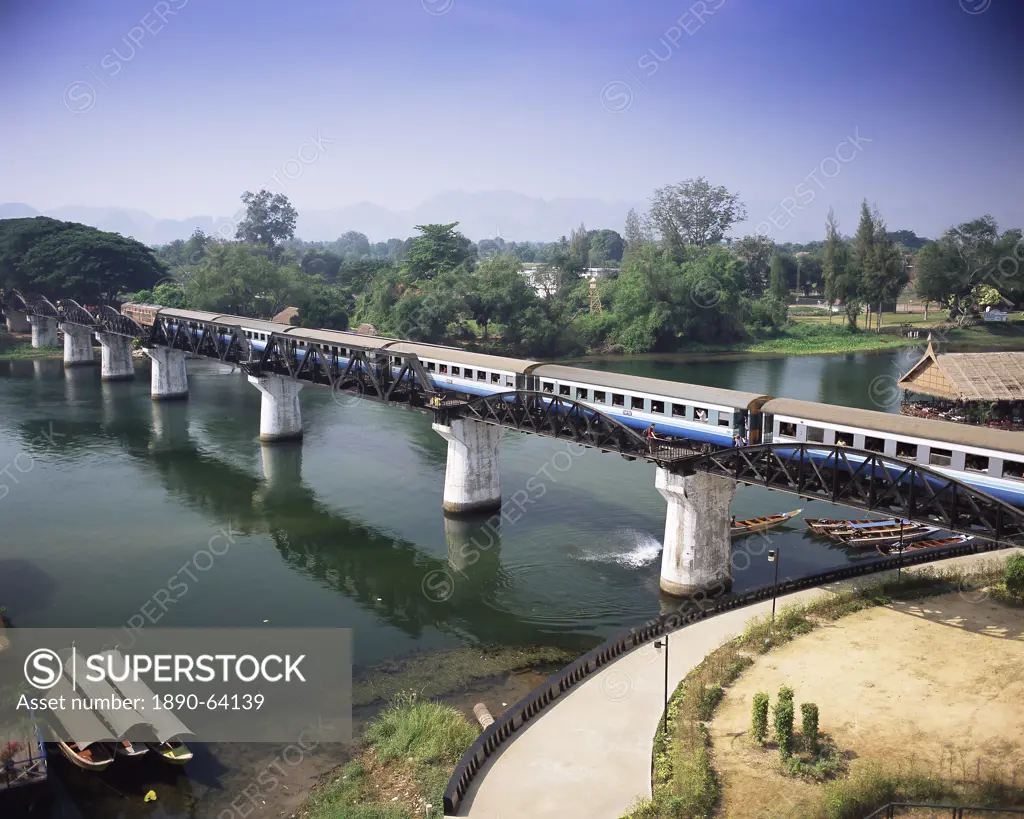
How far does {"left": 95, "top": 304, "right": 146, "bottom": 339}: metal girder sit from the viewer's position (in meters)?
95.4

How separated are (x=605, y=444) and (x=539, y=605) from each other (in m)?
8.10

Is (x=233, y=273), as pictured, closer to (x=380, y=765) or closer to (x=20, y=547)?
(x=20, y=547)

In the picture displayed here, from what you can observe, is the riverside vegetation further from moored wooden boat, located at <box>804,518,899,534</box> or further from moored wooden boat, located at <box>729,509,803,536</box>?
moored wooden boat, located at <box>804,518,899,534</box>

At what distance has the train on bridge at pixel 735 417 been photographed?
99.3ft

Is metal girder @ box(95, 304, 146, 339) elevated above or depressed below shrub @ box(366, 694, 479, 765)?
above

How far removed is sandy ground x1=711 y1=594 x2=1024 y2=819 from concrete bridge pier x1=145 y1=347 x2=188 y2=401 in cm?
7446

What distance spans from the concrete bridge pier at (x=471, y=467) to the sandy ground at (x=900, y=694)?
2277cm

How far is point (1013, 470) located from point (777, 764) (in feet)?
43.3

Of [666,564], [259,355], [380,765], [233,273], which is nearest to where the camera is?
[380,765]

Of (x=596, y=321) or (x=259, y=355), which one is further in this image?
(x=596, y=321)

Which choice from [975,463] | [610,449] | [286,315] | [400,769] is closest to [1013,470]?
[975,463]

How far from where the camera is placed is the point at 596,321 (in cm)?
13500

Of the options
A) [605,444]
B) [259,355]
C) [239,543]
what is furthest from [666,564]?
[259,355]

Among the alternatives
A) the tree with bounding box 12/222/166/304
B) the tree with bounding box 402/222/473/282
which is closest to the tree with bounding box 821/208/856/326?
the tree with bounding box 402/222/473/282
